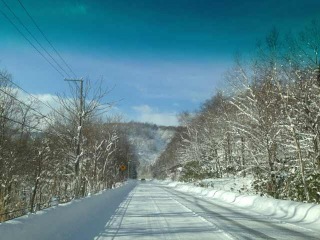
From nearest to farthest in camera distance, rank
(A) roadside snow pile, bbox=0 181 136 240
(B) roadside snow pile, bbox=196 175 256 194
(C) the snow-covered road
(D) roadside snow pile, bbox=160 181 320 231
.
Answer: (A) roadside snow pile, bbox=0 181 136 240, (C) the snow-covered road, (D) roadside snow pile, bbox=160 181 320 231, (B) roadside snow pile, bbox=196 175 256 194

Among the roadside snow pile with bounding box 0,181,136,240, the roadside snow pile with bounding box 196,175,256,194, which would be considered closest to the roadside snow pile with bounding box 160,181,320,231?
the roadside snow pile with bounding box 0,181,136,240

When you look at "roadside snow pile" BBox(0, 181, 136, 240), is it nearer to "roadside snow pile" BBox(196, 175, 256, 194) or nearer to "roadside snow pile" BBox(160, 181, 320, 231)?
"roadside snow pile" BBox(160, 181, 320, 231)

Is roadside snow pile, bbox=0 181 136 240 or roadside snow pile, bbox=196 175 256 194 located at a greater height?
roadside snow pile, bbox=196 175 256 194

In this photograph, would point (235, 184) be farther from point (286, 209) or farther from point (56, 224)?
point (56, 224)

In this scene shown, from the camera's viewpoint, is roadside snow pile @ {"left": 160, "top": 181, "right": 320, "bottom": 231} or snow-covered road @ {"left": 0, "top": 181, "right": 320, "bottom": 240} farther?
roadside snow pile @ {"left": 160, "top": 181, "right": 320, "bottom": 231}

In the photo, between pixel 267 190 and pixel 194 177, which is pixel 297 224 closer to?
pixel 267 190

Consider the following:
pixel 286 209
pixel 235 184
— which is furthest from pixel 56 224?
pixel 235 184

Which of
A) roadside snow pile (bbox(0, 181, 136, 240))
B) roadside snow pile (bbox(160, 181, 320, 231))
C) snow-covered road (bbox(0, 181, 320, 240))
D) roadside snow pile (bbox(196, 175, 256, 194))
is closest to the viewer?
roadside snow pile (bbox(0, 181, 136, 240))

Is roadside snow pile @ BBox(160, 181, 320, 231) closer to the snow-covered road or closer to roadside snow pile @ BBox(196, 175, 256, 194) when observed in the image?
the snow-covered road

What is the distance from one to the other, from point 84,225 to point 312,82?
1401cm

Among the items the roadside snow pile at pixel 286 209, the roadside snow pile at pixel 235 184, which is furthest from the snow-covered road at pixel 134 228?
A: the roadside snow pile at pixel 235 184

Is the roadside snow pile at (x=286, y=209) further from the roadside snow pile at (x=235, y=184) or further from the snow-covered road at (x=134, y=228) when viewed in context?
the roadside snow pile at (x=235, y=184)

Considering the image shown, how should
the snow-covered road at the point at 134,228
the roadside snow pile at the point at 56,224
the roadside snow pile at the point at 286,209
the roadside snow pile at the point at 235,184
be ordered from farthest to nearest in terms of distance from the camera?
the roadside snow pile at the point at 235,184 → the roadside snow pile at the point at 286,209 → the snow-covered road at the point at 134,228 → the roadside snow pile at the point at 56,224

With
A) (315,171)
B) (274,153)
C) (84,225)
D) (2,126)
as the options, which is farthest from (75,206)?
(2,126)
